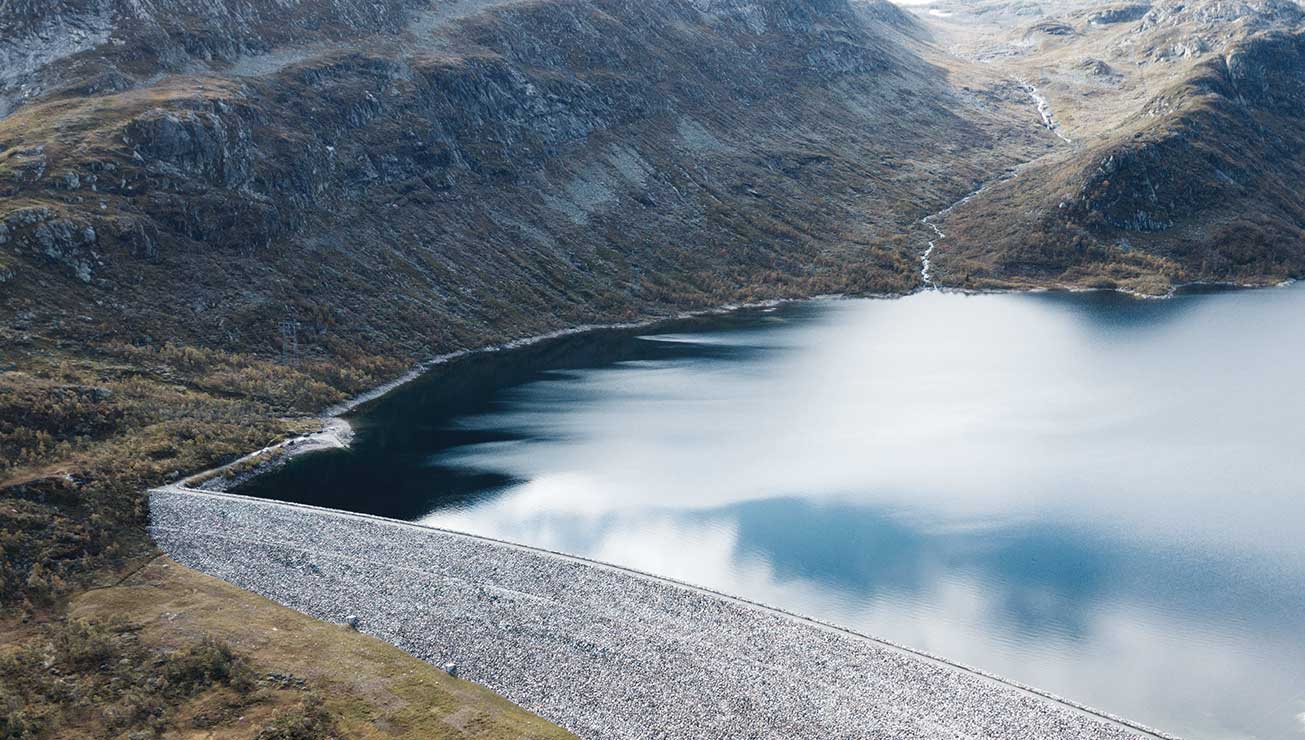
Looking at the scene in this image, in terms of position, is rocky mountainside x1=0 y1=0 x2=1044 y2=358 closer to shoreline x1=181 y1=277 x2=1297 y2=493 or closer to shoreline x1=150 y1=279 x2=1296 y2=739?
shoreline x1=181 y1=277 x2=1297 y2=493

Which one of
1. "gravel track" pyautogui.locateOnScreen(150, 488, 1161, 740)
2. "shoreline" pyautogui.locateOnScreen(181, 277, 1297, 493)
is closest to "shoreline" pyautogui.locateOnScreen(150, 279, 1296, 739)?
"shoreline" pyautogui.locateOnScreen(181, 277, 1297, 493)

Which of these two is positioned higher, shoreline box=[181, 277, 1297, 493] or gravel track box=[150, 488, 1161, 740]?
shoreline box=[181, 277, 1297, 493]

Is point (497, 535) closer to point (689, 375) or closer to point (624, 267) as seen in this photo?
point (689, 375)

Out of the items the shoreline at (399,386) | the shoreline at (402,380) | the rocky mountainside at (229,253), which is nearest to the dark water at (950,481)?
the shoreline at (399,386)

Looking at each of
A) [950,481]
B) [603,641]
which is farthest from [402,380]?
[603,641]

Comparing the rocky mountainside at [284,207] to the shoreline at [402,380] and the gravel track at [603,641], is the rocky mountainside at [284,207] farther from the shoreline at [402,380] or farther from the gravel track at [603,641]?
the gravel track at [603,641]

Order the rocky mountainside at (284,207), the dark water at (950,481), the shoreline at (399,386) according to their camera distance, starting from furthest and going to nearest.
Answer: the rocky mountainside at (284,207), the dark water at (950,481), the shoreline at (399,386)

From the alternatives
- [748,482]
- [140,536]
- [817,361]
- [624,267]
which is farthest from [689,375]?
[140,536]
